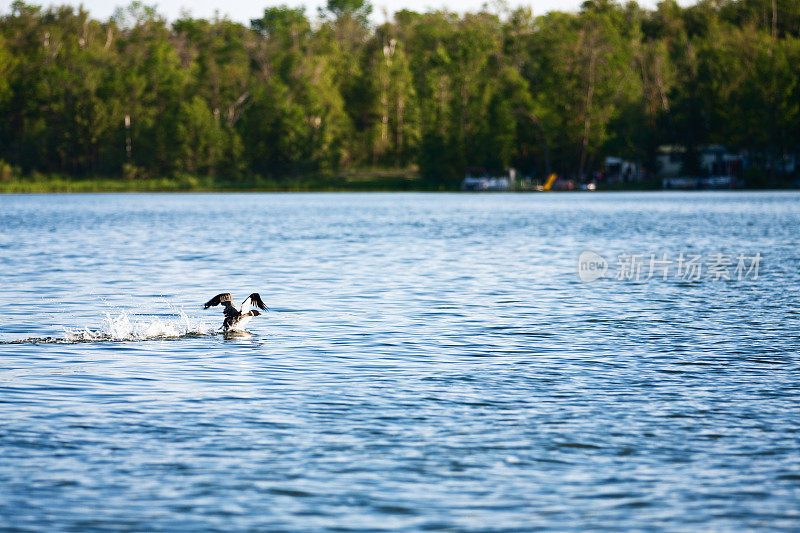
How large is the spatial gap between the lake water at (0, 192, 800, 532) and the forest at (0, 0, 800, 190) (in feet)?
345

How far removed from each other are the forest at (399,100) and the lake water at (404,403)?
345 feet

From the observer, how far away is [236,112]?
16162 centimetres

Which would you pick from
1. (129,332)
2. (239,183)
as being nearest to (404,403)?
(129,332)

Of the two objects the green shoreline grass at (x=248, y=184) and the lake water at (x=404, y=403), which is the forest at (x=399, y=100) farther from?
the lake water at (x=404, y=403)

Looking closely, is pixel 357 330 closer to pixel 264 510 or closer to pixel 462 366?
pixel 462 366

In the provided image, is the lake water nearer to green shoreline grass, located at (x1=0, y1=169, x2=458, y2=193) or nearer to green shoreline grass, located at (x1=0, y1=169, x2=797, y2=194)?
green shoreline grass, located at (x1=0, y1=169, x2=797, y2=194)

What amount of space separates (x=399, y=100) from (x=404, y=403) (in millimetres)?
146218

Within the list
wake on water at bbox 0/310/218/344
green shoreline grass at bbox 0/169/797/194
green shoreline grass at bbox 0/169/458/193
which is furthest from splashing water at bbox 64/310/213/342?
green shoreline grass at bbox 0/169/458/193

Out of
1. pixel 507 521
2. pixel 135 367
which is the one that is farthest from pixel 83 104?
pixel 507 521

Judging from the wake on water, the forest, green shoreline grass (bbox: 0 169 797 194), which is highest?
the forest

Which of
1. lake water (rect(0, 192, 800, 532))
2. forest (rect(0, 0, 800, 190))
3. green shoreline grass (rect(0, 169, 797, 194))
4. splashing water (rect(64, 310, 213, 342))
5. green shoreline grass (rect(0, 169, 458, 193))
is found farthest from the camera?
green shoreline grass (rect(0, 169, 458, 193))

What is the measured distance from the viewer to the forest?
138 metres

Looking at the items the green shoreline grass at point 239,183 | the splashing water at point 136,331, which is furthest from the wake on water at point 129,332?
the green shoreline grass at point 239,183

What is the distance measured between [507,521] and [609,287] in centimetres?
2329
